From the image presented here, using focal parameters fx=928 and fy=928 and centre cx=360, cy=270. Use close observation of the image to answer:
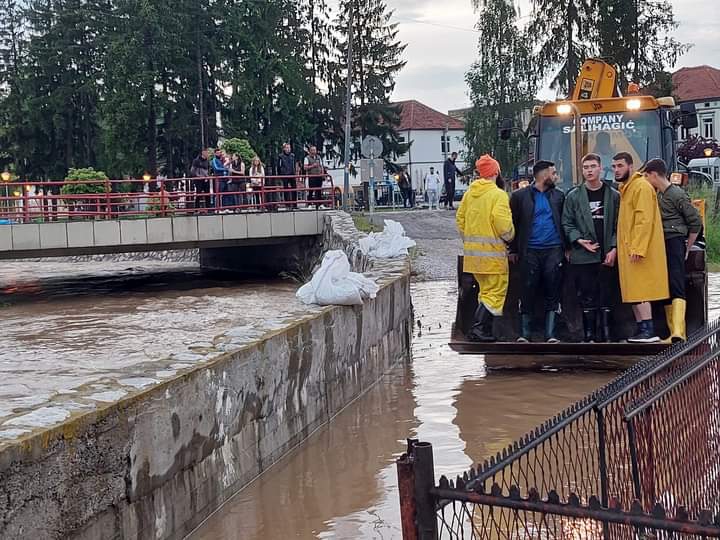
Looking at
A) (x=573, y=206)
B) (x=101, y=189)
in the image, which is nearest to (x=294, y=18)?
(x=101, y=189)

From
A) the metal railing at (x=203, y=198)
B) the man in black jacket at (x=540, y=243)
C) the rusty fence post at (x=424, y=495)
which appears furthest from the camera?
the metal railing at (x=203, y=198)

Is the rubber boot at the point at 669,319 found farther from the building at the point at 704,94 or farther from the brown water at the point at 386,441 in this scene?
the building at the point at 704,94

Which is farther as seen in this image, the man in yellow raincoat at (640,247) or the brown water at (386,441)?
the man in yellow raincoat at (640,247)

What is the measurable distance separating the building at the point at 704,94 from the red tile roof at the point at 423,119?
18.6 metres

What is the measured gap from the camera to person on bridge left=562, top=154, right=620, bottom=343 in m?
8.02

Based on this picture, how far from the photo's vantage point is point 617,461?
3.67m

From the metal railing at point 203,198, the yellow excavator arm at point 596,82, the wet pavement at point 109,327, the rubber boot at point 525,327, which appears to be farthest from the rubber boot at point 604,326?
the metal railing at point 203,198

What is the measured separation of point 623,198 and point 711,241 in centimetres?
1434

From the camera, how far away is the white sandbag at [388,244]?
13656mm

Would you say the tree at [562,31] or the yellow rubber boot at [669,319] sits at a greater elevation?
the tree at [562,31]

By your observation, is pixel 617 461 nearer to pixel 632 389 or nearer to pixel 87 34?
pixel 632 389

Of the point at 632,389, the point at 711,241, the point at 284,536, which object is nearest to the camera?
the point at 632,389

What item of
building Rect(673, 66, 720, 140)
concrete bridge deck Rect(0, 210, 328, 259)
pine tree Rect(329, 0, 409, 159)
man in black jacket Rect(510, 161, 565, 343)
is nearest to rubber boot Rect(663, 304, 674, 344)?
man in black jacket Rect(510, 161, 565, 343)

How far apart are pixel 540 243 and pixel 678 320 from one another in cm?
133
